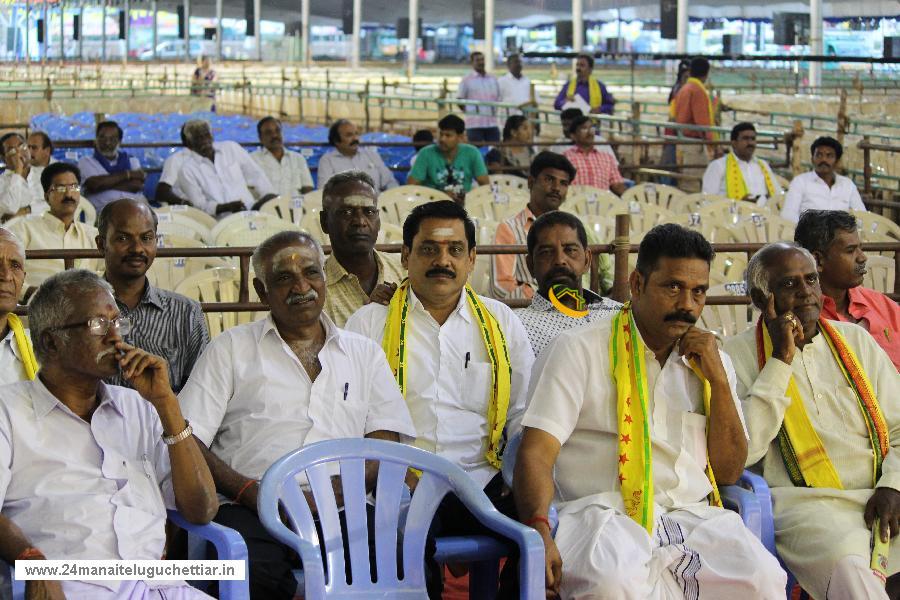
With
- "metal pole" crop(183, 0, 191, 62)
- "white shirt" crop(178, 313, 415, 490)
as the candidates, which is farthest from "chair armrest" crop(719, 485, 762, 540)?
"metal pole" crop(183, 0, 191, 62)

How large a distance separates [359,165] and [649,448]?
6.38 metres

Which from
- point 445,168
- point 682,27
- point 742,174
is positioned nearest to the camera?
point 445,168

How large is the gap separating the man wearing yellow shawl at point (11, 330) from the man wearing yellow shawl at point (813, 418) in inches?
78.4

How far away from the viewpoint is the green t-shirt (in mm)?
8586

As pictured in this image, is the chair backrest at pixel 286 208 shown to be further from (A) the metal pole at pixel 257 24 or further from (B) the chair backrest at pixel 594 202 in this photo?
(A) the metal pole at pixel 257 24

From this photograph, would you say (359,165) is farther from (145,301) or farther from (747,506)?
(747,506)

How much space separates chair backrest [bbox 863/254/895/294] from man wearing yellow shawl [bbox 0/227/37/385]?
411 cm

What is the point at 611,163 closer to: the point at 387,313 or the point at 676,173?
the point at 676,173

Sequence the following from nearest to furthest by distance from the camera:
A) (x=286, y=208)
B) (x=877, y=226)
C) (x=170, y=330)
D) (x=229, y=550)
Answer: (x=229, y=550), (x=170, y=330), (x=877, y=226), (x=286, y=208)

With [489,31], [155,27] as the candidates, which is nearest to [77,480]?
[489,31]

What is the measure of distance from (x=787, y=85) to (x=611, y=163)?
10.2 metres

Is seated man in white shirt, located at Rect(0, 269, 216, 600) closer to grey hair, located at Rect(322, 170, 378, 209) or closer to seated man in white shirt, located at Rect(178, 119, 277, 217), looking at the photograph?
grey hair, located at Rect(322, 170, 378, 209)

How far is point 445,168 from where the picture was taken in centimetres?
862

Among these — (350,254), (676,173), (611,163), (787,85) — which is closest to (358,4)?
(787,85)
